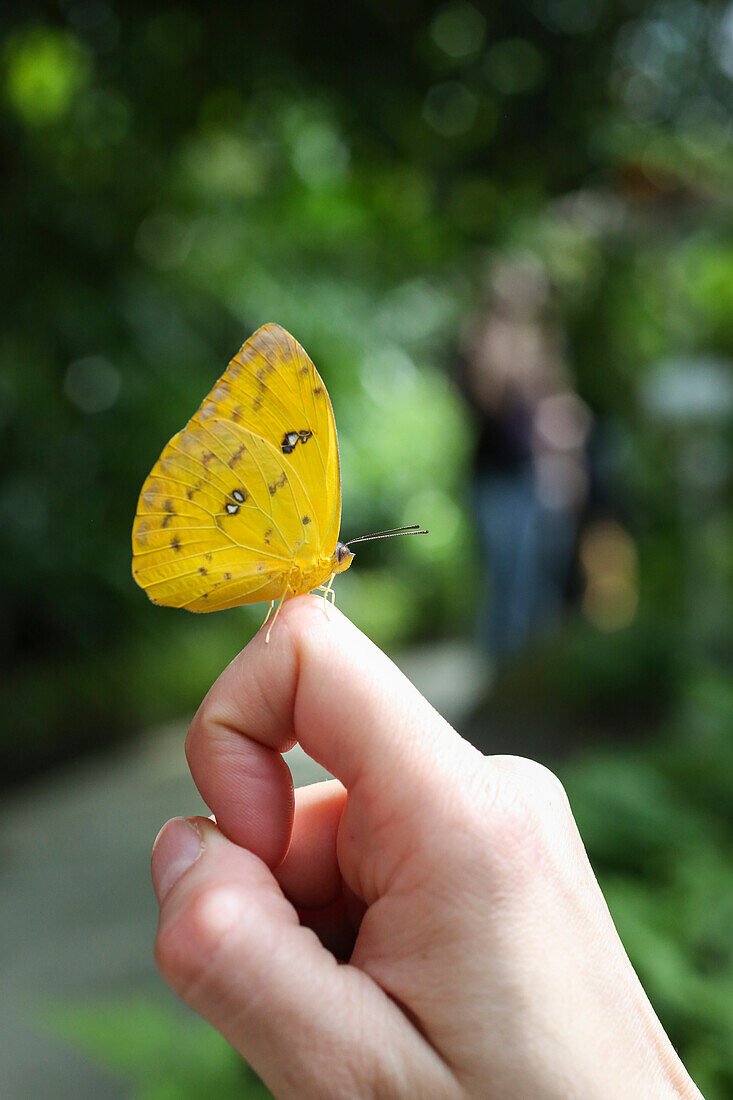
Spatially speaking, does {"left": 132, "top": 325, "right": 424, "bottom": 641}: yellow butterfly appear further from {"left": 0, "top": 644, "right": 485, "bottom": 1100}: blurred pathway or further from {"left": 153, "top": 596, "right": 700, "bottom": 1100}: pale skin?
{"left": 0, "top": 644, "right": 485, "bottom": 1100}: blurred pathway

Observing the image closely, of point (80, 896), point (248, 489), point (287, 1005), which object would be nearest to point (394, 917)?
point (287, 1005)

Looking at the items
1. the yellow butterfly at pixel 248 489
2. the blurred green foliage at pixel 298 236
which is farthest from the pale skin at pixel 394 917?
the blurred green foliage at pixel 298 236

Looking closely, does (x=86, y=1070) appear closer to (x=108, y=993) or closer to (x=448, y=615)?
(x=108, y=993)

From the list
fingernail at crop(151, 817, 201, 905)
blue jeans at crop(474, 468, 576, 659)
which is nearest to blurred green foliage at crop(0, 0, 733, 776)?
blue jeans at crop(474, 468, 576, 659)

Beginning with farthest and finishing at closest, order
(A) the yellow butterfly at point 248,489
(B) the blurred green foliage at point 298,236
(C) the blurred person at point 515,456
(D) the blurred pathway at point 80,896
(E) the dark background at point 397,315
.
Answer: (C) the blurred person at point 515,456, (B) the blurred green foliage at point 298,236, (E) the dark background at point 397,315, (D) the blurred pathway at point 80,896, (A) the yellow butterfly at point 248,489

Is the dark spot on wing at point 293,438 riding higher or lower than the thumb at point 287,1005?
higher

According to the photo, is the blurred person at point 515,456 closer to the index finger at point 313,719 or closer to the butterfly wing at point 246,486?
the butterfly wing at point 246,486

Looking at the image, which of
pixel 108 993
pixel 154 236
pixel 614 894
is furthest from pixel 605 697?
pixel 154 236
